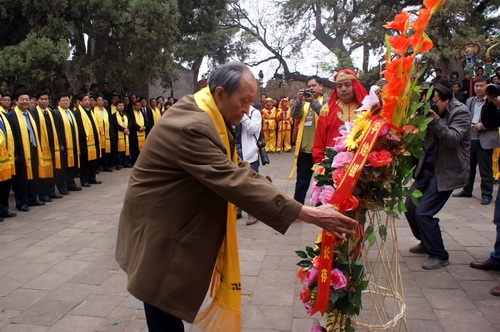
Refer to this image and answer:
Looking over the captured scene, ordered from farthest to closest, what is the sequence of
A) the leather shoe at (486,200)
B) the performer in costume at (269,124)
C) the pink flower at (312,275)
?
the performer in costume at (269,124), the leather shoe at (486,200), the pink flower at (312,275)

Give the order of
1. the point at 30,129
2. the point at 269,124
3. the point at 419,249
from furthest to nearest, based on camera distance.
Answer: the point at 269,124 < the point at 30,129 < the point at 419,249

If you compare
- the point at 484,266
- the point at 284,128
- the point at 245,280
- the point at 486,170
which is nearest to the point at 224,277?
the point at 245,280

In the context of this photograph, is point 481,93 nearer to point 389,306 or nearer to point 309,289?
point 389,306

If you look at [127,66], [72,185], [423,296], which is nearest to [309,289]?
[423,296]

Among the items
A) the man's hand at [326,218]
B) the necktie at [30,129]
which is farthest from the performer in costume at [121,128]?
the man's hand at [326,218]

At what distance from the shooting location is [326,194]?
→ 2262 millimetres

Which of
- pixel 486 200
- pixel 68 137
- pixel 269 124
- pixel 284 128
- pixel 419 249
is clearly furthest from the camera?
pixel 284 128

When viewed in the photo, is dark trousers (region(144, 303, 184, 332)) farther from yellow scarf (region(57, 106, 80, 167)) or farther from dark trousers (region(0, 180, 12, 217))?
yellow scarf (region(57, 106, 80, 167))

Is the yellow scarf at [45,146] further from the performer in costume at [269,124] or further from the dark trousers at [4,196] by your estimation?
the performer in costume at [269,124]

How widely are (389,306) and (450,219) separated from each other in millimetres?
2852

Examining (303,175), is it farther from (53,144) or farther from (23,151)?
(53,144)

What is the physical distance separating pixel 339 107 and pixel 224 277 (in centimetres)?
264

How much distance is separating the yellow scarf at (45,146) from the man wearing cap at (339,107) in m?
4.92

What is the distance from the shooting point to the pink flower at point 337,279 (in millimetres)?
2275
